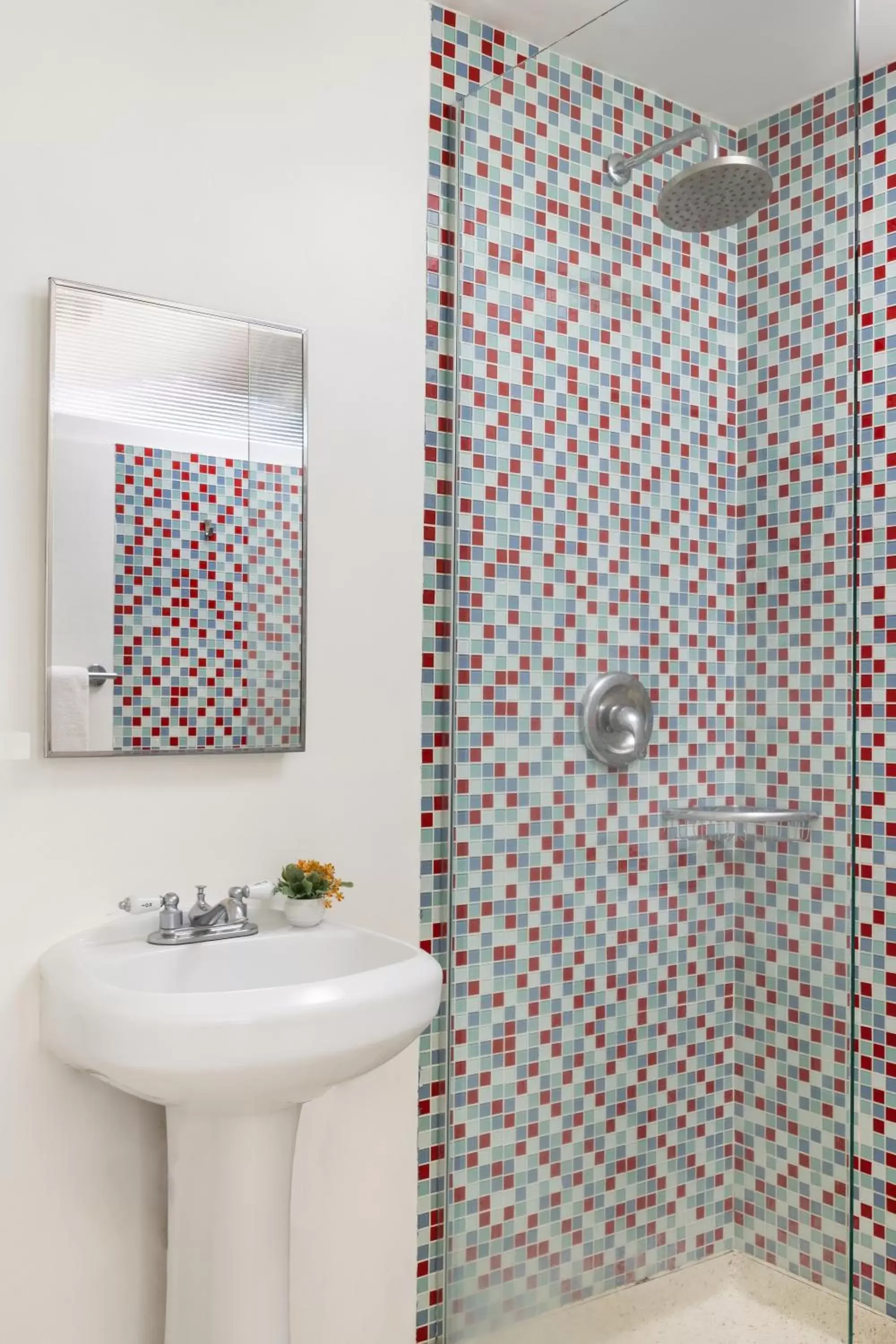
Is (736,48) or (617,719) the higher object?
(736,48)

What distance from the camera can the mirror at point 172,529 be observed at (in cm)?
162

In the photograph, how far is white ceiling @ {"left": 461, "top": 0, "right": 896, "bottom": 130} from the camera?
1.46 meters

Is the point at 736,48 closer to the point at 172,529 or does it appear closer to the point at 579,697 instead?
the point at 579,697

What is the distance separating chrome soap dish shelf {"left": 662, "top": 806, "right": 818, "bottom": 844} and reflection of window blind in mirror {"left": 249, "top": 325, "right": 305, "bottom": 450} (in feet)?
2.89

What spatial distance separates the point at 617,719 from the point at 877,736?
0.39 metres

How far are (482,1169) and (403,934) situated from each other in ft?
1.43

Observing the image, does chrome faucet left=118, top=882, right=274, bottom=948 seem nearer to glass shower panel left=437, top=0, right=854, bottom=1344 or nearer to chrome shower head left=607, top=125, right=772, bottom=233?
glass shower panel left=437, top=0, right=854, bottom=1344

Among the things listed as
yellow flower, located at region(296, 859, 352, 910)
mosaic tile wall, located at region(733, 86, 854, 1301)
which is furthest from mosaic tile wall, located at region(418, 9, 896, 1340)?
yellow flower, located at region(296, 859, 352, 910)

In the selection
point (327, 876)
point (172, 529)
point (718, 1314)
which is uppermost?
point (172, 529)

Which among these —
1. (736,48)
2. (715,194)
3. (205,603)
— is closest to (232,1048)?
(205,603)

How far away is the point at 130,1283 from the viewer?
1675 mm

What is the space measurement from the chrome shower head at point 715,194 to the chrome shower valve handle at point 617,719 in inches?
27.2

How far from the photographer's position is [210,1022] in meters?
1.35

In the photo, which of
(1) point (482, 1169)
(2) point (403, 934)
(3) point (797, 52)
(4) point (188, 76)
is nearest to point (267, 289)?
(4) point (188, 76)
